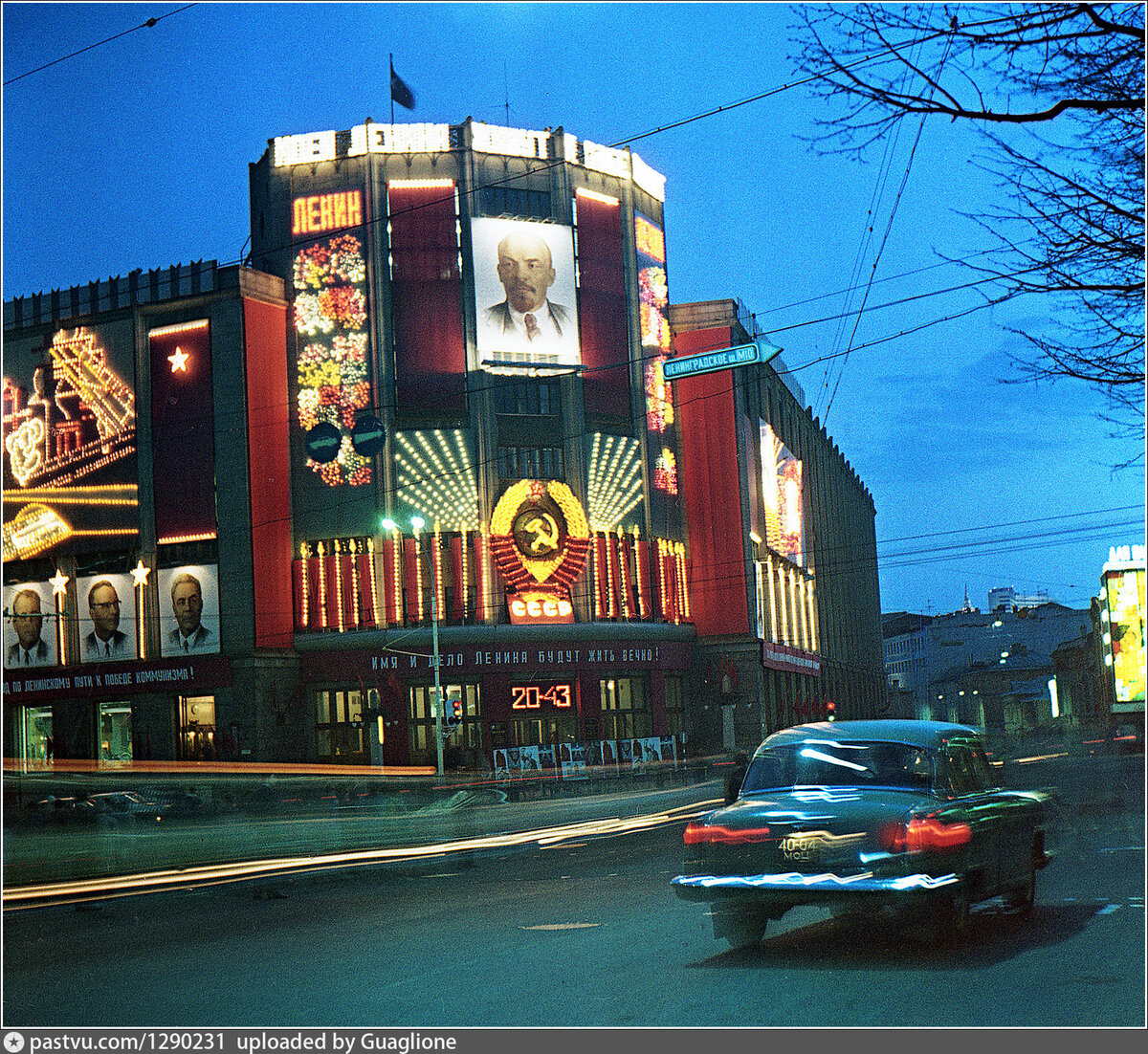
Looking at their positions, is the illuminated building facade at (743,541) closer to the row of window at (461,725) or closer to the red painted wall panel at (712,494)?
the red painted wall panel at (712,494)

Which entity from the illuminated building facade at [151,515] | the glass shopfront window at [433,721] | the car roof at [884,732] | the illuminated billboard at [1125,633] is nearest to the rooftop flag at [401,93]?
the illuminated building facade at [151,515]

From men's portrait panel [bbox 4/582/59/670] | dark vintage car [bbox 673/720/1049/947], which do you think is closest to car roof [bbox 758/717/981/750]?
dark vintage car [bbox 673/720/1049/947]

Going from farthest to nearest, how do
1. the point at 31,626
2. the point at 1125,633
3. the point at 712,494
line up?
the point at 712,494 < the point at 31,626 < the point at 1125,633

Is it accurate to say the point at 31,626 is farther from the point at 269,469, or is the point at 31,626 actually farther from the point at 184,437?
the point at 269,469

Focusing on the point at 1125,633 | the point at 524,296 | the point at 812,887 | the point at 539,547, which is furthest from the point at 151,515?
the point at 812,887

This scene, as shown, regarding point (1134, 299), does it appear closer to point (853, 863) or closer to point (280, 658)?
point (853, 863)

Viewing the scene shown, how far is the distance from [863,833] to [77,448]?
156ft

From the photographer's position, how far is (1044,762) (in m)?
36.2

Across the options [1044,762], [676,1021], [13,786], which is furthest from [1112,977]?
[1044,762]

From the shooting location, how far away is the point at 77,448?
51.1m

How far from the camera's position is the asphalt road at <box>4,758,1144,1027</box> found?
301 inches

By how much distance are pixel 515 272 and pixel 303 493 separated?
12.3 metres

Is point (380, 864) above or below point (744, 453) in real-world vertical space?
below

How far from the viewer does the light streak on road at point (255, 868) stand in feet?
50.6
